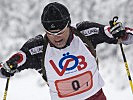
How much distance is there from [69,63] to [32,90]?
572 centimetres

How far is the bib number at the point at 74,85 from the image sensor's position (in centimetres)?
496

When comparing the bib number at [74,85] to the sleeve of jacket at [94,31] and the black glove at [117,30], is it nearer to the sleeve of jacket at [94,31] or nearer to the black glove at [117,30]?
the sleeve of jacket at [94,31]

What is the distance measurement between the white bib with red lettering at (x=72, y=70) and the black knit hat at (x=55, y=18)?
38cm

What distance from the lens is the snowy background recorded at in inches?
400

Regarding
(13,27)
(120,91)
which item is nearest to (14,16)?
(13,27)

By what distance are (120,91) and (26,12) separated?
468 centimetres

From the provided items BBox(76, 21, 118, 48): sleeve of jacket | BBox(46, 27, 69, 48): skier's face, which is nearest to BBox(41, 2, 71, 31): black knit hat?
BBox(46, 27, 69, 48): skier's face

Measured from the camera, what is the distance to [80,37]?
493cm

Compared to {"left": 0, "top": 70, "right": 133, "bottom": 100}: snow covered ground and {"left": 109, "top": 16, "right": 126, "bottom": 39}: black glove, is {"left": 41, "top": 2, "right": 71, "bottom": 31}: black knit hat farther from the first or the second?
{"left": 0, "top": 70, "right": 133, "bottom": 100}: snow covered ground

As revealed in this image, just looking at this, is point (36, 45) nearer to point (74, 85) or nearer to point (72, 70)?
point (72, 70)

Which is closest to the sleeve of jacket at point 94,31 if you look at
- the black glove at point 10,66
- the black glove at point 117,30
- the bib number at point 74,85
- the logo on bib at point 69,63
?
the black glove at point 117,30

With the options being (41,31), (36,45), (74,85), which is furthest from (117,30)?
(41,31)

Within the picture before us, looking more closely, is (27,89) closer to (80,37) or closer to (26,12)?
(26,12)

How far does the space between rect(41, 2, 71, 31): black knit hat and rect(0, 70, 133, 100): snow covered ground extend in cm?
471
